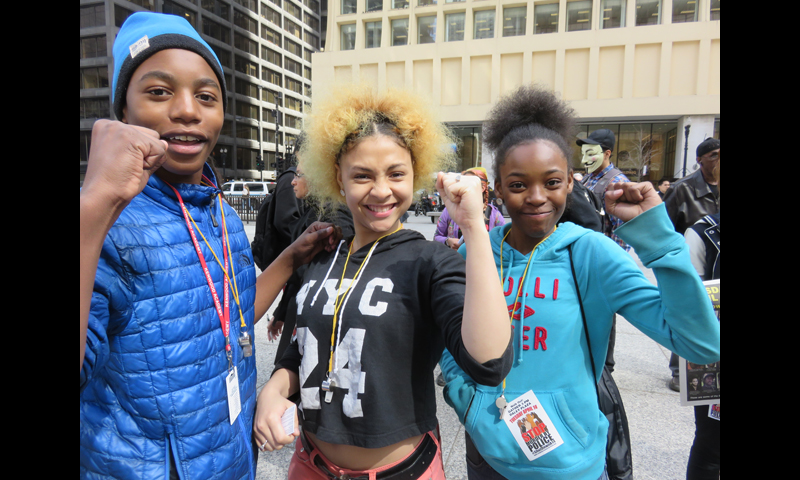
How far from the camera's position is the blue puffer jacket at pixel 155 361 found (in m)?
1.06

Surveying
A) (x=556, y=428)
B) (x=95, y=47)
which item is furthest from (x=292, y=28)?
(x=556, y=428)

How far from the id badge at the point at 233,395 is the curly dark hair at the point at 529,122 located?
1.26 meters

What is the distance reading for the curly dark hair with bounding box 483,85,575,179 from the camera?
5.31ft

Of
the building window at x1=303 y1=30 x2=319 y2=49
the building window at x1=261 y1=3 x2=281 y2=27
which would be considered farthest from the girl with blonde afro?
the building window at x1=303 y1=30 x2=319 y2=49

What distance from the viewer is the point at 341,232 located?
1636 millimetres

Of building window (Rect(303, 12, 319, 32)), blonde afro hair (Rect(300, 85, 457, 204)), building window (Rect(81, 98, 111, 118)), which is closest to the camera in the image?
blonde afro hair (Rect(300, 85, 457, 204))

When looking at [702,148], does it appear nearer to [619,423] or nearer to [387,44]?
[619,423]

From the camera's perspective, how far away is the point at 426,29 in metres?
25.8

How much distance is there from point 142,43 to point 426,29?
1095 inches

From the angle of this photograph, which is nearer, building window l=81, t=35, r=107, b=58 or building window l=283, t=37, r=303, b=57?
building window l=81, t=35, r=107, b=58

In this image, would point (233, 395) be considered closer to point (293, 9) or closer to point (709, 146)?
point (709, 146)

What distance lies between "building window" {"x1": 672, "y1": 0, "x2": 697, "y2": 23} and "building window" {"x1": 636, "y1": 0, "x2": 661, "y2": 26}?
2.37ft

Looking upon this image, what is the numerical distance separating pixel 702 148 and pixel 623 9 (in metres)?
24.4

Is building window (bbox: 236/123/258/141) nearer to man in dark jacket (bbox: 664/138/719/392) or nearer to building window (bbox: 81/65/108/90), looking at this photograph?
building window (bbox: 81/65/108/90)
